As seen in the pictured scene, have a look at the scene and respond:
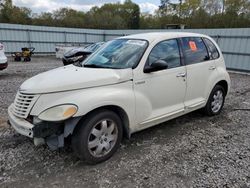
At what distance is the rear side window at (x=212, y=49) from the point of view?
4752 mm

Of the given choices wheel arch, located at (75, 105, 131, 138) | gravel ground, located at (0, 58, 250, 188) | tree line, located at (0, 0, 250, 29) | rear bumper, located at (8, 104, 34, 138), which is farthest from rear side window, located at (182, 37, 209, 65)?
tree line, located at (0, 0, 250, 29)

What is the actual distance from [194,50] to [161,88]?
1240 millimetres

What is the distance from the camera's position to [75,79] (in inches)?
123

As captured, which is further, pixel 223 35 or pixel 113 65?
pixel 223 35

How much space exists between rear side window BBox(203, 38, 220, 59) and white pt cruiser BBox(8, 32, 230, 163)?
0.19ft

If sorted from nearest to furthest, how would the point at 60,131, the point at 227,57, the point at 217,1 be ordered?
the point at 60,131 → the point at 227,57 → the point at 217,1

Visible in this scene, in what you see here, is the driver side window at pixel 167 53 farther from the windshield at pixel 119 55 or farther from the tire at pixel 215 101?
the tire at pixel 215 101

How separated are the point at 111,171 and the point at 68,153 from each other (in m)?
0.82

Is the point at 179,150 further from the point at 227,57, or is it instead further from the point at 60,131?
the point at 227,57

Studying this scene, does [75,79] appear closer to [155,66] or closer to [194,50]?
[155,66]

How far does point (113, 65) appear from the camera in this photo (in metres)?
3.62

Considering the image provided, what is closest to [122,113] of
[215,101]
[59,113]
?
[59,113]

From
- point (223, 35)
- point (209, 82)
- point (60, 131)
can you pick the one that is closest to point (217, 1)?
point (223, 35)

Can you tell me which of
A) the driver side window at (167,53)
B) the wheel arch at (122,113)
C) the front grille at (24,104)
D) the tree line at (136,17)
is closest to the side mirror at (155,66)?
the driver side window at (167,53)
